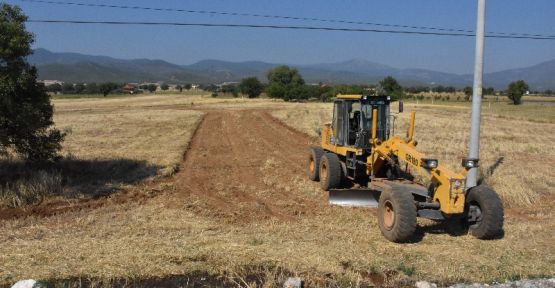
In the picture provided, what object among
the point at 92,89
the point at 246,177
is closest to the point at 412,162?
the point at 246,177

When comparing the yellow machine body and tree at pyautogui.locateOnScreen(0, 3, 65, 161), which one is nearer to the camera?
the yellow machine body

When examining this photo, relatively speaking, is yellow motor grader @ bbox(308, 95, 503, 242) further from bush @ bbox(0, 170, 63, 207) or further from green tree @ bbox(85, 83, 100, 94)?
green tree @ bbox(85, 83, 100, 94)

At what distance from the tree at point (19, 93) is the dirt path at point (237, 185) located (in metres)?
2.01

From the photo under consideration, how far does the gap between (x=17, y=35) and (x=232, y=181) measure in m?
6.49

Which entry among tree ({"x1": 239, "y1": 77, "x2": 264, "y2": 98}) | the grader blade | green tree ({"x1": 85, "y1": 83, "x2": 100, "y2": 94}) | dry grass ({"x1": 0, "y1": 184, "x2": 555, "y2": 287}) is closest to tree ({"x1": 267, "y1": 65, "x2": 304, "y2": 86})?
tree ({"x1": 239, "y1": 77, "x2": 264, "y2": 98})

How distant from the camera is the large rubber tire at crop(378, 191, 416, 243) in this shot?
888 cm

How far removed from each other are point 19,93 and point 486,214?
10.5 meters

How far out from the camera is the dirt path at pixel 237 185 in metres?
11.3

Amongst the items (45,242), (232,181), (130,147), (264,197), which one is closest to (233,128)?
(130,147)

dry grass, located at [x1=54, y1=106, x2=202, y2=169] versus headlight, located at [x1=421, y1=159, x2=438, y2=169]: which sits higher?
headlight, located at [x1=421, y1=159, x2=438, y2=169]

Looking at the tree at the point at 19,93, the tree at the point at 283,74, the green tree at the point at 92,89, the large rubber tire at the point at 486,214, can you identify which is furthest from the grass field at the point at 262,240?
the green tree at the point at 92,89

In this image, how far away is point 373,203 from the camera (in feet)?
37.5

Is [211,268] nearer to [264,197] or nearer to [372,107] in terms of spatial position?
[264,197]

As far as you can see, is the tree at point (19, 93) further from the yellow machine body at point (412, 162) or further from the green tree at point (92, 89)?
the green tree at point (92, 89)
